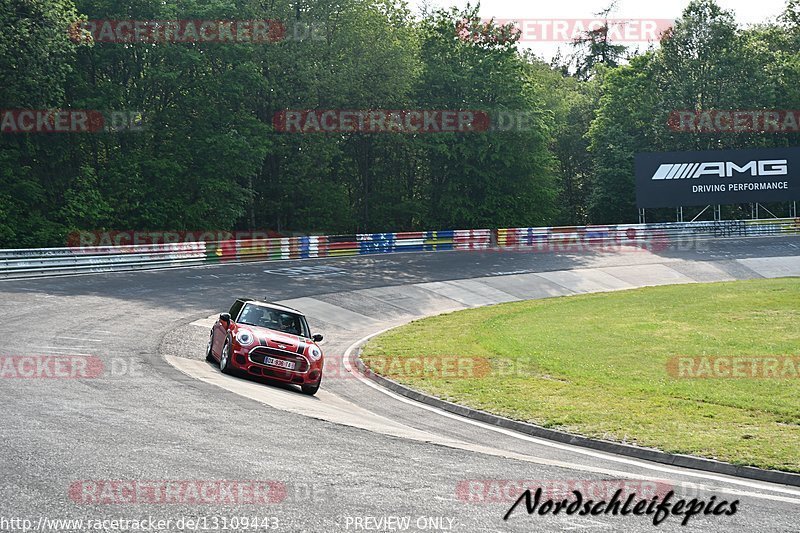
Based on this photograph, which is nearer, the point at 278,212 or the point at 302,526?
the point at 302,526

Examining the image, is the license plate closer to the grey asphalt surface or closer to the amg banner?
the grey asphalt surface

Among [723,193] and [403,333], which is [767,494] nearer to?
[403,333]

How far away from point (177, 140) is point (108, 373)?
118 feet

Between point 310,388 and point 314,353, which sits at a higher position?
point 314,353

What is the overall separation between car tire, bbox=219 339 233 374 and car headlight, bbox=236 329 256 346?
0.36 metres

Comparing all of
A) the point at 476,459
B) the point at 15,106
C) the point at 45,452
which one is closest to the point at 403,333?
the point at 476,459

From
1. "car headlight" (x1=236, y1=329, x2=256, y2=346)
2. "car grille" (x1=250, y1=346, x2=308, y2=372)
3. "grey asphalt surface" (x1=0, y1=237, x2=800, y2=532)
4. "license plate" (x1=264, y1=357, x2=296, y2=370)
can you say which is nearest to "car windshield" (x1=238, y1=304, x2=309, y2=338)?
"car headlight" (x1=236, y1=329, x2=256, y2=346)

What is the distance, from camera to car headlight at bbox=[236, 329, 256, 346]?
16.4 m

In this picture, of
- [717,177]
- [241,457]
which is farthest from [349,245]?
[241,457]

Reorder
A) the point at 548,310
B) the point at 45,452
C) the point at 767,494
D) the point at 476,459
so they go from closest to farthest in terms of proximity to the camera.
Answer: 1. the point at 45,452
2. the point at 767,494
3. the point at 476,459
4. the point at 548,310

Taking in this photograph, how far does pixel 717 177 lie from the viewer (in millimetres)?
55125

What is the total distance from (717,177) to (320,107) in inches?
1001

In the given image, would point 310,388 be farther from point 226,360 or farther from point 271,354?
point 226,360

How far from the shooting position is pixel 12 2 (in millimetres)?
38750
